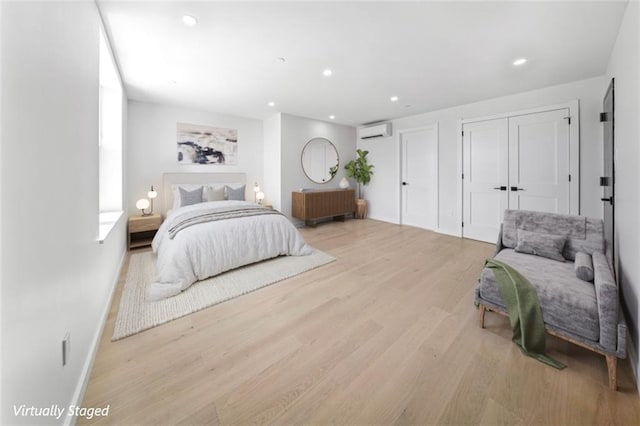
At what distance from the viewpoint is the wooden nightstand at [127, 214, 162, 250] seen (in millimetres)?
3648

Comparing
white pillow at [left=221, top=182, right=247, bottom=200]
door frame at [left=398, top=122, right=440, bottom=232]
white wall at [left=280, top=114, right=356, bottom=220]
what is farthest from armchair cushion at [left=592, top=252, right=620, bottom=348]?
white pillow at [left=221, top=182, right=247, bottom=200]

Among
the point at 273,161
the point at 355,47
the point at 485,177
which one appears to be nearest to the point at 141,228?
the point at 273,161

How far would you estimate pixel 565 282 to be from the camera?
62.8 inches

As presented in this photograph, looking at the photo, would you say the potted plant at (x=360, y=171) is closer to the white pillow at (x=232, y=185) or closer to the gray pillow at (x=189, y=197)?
Result: the white pillow at (x=232, y=185)

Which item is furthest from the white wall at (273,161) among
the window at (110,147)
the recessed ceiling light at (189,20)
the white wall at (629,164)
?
the white wall at (629,164)

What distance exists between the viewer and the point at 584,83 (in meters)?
3.17

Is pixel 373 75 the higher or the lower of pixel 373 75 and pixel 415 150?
the higher

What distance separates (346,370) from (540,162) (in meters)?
4.14

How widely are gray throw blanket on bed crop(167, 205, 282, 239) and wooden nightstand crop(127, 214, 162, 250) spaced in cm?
98

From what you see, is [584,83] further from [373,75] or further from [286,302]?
[286,302]

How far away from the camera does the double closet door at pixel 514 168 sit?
11.2 feet

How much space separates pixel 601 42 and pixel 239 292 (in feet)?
13.9

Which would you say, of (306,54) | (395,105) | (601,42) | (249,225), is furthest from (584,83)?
(249,225)

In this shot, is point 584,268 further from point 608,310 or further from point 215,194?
point 215,194
